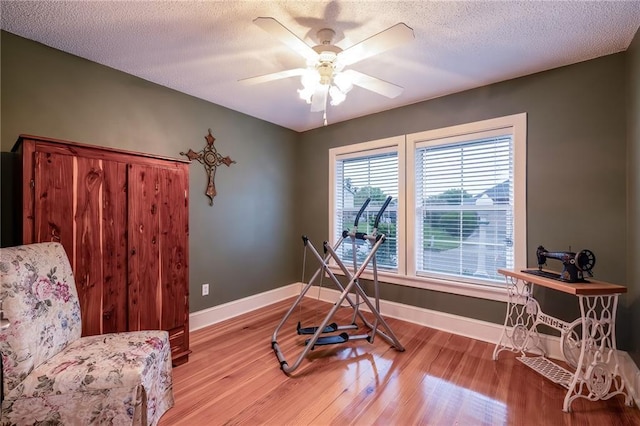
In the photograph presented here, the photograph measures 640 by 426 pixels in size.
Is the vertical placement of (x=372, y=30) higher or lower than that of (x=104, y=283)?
higher

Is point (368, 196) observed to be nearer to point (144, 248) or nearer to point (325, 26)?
point (325, 26)

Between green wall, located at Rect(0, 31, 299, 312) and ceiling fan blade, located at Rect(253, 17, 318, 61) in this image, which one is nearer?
ceiling fan blade, located at Rect(253, 17, 318, 61)

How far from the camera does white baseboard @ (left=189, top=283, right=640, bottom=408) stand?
204 centimetres

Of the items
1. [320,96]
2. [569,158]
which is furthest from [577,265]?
[320,96]

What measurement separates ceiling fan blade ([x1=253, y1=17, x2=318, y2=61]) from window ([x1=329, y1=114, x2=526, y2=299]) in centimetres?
177

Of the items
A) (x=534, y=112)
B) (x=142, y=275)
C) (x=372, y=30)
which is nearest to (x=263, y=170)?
(x=142, y=275)

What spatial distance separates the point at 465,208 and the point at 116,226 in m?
3.09

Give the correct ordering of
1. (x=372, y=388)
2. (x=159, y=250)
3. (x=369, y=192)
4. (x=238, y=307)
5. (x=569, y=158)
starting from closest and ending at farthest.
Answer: (x=372, y=388), (x=159, y=250), (x=569, y=158), (x=238, y=307), (x=369, y=192)

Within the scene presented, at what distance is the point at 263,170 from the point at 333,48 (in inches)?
85.6

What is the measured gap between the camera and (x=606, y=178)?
2.15 metres

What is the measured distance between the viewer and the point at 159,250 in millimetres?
2182

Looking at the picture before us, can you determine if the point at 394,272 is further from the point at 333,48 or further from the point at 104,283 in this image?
the point at 104,283

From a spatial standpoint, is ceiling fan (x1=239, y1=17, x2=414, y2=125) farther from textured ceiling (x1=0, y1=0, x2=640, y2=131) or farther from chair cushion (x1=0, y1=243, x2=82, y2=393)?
chair cushion (x1=0, y1=243, x2=82, y2=393)

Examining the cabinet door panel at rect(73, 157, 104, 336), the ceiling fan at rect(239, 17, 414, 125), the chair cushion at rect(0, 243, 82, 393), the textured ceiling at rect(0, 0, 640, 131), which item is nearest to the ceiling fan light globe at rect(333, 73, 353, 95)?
the ceiling fan at rect(239, 17, 414, 125)
